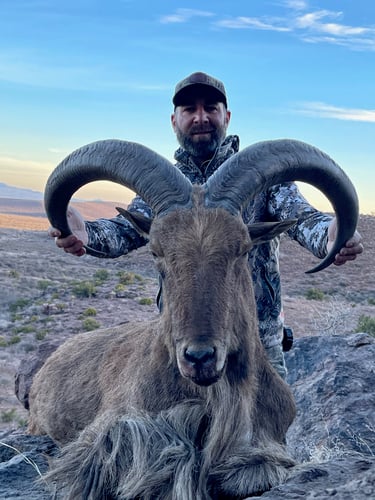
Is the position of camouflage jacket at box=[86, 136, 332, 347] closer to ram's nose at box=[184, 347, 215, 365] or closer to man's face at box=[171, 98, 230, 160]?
man's face at box=[171, 98, 230, 160]

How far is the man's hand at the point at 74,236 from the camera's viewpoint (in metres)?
5.12

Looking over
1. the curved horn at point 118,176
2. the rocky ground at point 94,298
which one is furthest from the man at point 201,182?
the rocky ground at point 94,298

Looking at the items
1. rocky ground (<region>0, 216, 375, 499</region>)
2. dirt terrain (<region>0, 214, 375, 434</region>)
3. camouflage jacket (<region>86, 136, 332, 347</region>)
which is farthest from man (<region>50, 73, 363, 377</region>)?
dirt terrain (<region>0, 214, 375, 434</region>)

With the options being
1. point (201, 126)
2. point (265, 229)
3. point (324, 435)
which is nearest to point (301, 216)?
point (265, 229)

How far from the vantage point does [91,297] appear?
83.0 feet

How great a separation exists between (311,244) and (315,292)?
2394 centimetres

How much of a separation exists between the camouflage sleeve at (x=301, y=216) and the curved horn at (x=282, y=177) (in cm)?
32

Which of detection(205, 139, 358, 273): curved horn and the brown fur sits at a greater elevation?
detection(205, 139, 358, 273): curved horn

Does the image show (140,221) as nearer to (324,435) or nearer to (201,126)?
(201,126)

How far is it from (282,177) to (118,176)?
48.3 inches

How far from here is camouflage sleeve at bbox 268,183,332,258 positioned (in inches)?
203

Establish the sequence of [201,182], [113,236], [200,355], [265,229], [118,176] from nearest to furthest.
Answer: [200,355], [265,229], [118,176], [113,236], [201,182]

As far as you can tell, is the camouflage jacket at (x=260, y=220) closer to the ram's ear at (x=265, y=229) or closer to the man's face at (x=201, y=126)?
the man's face at (x=201, y=126)

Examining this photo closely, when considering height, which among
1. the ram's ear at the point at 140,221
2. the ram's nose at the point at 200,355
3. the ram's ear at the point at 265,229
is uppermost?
the ram's ear at the point at 265,229
